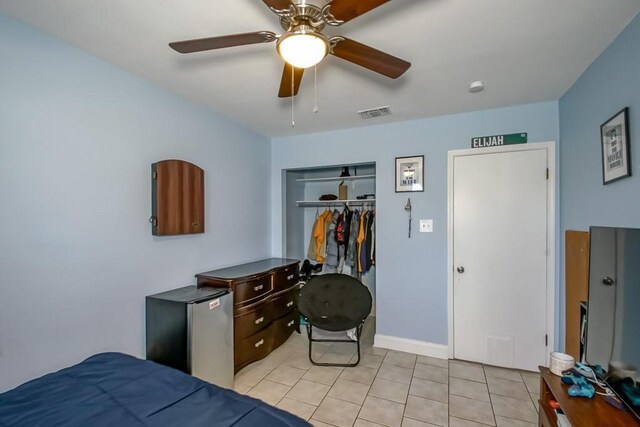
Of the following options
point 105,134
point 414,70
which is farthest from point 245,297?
point 414,70

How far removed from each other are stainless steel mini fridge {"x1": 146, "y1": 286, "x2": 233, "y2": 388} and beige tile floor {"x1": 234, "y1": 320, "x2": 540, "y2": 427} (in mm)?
384

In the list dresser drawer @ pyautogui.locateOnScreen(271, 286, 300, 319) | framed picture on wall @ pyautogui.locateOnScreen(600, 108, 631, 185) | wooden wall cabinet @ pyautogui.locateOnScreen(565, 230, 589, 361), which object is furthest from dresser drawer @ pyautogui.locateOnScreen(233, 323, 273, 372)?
framed picture on wall @ pyautogui.locateOnScreen(600, 108, 631, 185)

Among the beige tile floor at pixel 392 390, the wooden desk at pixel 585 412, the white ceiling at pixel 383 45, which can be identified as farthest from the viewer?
the beige tile floor at pixel 392 390

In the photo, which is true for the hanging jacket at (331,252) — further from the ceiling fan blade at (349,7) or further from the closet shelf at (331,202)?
the ceiling fan blade at (349,7)

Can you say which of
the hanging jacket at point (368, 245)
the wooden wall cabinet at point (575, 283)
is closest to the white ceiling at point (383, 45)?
the wooden wall cabinet at point (575, 283)

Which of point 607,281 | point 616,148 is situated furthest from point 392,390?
point 616,148

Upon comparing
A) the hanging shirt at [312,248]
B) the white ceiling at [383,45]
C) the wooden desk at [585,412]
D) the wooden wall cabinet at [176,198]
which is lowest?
the wooden desk at [585,412]

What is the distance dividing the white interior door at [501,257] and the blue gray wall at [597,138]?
20 cm

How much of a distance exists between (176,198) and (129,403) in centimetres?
163

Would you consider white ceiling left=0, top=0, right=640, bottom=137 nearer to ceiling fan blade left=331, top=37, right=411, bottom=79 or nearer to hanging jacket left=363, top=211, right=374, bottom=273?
ceiling fan blade left=331, top=37, right=411, bottom=79

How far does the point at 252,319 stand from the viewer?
2.75m

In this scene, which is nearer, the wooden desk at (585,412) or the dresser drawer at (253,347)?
the wooden desk at (585,412)

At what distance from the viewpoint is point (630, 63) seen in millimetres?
1553

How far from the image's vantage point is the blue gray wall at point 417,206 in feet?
9.34
